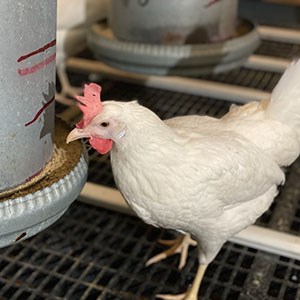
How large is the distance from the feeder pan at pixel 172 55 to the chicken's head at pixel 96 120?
0.39 m

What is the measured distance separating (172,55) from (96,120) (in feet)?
1.32

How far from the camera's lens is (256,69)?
1.36 m

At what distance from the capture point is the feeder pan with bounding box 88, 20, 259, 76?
0.98 m

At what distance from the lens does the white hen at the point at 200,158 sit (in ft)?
2.01

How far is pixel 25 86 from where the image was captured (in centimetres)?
54

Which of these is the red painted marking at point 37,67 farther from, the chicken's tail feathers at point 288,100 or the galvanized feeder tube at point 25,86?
the chicken's tail feathers at point 288,100

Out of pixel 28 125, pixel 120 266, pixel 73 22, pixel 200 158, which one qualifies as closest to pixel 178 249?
pixel 120 266

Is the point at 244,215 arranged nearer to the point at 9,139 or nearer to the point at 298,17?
the point at 9,139

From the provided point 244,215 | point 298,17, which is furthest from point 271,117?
point 298,17

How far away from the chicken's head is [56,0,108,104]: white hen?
1.58 feet

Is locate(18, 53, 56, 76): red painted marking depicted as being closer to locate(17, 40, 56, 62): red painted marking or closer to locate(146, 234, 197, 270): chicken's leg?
locate(17, 40, 56, 62): red painted marking

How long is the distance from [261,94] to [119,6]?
0.35 meters

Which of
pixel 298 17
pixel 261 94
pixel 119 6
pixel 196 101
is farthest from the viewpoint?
pixel 298 17

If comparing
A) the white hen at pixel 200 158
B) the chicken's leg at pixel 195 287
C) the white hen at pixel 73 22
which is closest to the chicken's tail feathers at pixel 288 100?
the white hen at pixel 200 158
